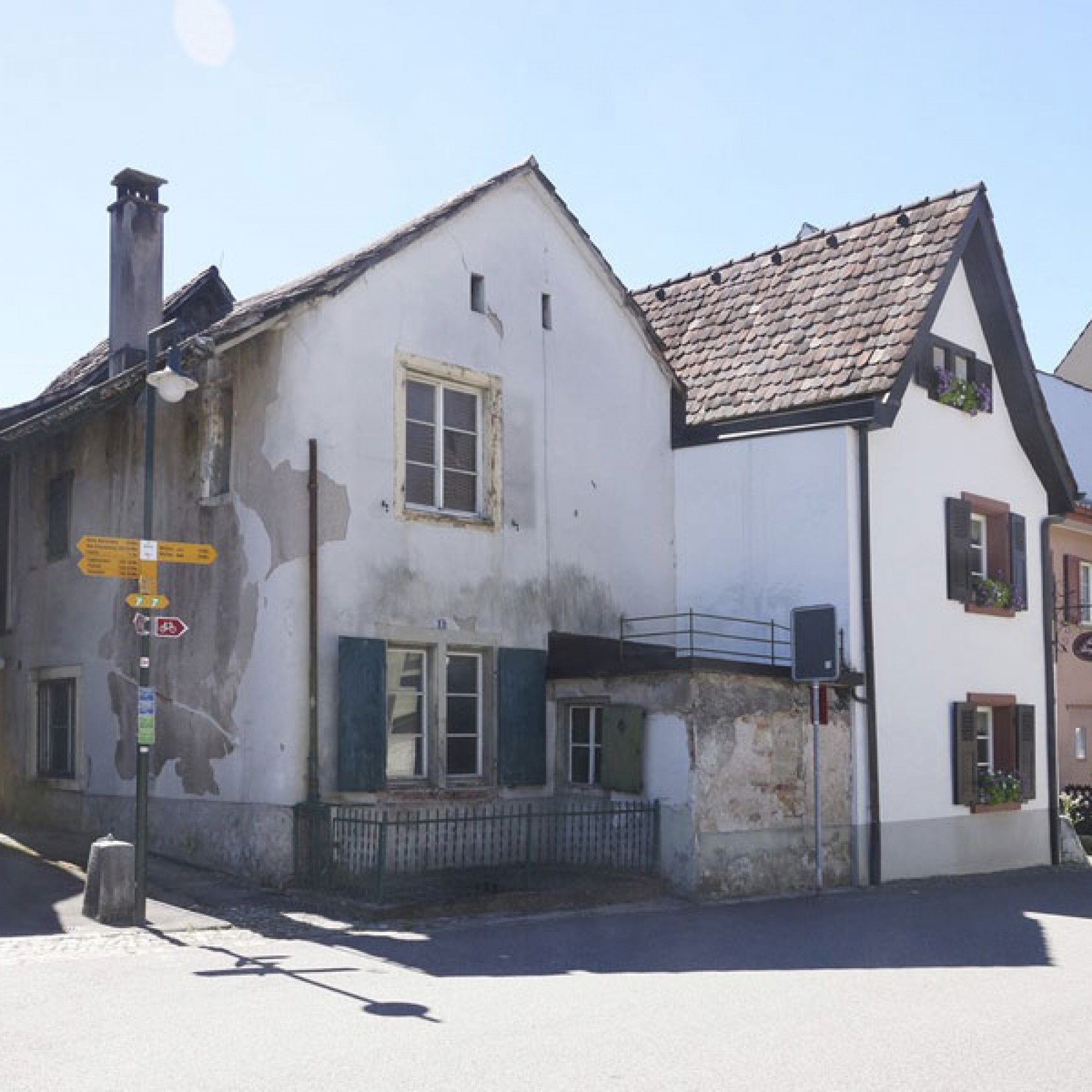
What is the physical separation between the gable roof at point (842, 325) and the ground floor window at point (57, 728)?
28.2ft

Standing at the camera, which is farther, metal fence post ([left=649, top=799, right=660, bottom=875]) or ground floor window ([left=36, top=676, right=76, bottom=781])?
ground floor window ([left=36, top=676, right=76, bottom=781])

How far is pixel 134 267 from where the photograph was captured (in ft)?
61.8

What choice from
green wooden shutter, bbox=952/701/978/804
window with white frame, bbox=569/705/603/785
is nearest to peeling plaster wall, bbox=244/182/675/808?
window with white frame, bbox=569/705/603/785

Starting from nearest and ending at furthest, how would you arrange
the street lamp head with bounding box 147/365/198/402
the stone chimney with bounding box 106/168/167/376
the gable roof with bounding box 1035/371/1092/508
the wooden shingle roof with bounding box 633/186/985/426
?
the street lamp head with bounding box 147/365/198/402
the wooden shingle roof with bounding box 633/186/985/426
the stone chimney with bounding box 106/168/167/376
the gable roof with bounding box 1035/371/1092/508

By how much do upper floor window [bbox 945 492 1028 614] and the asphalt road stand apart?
6657 mm

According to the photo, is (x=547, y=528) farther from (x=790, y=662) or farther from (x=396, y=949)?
(x=396, y=949)

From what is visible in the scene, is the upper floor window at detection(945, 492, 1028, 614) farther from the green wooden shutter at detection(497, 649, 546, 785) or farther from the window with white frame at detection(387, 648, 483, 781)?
the window with white frame at detection(387, 648, 483, 781)

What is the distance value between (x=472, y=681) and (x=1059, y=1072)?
31.9 feet

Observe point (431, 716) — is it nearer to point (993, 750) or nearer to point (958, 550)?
point (958, 550)

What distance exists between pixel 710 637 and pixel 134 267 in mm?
8883

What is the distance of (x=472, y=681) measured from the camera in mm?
16172

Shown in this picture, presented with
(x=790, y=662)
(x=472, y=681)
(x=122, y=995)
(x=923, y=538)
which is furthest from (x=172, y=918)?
(x=923, y=538)

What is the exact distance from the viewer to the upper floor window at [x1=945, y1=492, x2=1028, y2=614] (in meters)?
19.2

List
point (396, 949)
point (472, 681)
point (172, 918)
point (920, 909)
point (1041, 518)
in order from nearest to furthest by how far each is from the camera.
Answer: point (396, 949)
point (172, 918)
point (920, 909)
point (472, 681)
point (1041, 518)
